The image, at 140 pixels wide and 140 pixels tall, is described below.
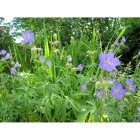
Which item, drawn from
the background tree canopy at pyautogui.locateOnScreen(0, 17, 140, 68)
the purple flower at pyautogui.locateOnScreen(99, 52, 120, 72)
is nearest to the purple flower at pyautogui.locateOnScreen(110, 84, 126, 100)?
the purple flower at pyautogui.locateOnScreen(99, 52, 120, 72)

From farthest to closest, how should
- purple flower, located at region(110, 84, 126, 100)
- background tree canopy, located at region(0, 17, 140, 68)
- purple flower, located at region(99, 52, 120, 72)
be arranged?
1. background tree canopy, located at region(0, 17, 140, 68)
2. purple flower, located at region(110, 84, 126, 100)
3. purple flower, located at region(99, 52, 120, 72)

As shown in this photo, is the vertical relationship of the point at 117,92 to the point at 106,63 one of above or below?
below

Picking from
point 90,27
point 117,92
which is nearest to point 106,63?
point 117,92

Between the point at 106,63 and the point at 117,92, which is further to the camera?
the point at 117,92

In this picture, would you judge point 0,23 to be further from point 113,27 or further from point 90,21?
point 113,27

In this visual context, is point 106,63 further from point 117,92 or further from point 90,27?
point 90,27

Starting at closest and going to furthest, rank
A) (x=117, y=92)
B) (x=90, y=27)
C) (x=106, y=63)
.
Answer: (x=106, y=63)
(x=117, y=92)
(x=90, y=27)

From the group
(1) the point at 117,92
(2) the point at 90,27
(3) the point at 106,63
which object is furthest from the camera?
(2) the point at 90,27

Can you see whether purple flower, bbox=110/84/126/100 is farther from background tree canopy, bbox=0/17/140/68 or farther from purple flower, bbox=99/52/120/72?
background tree canopy, bbox=0/17/140/68

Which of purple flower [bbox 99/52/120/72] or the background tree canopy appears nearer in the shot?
purple flower [bbox 99/52/120/72]

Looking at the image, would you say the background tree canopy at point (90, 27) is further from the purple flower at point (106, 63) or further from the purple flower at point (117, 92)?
the purple flower at point (106, 63)

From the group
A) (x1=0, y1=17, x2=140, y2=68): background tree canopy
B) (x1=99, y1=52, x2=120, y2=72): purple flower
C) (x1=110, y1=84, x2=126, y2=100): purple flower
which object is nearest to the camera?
(x1=99, y1=52, x2=120, y2=72): purple flower
